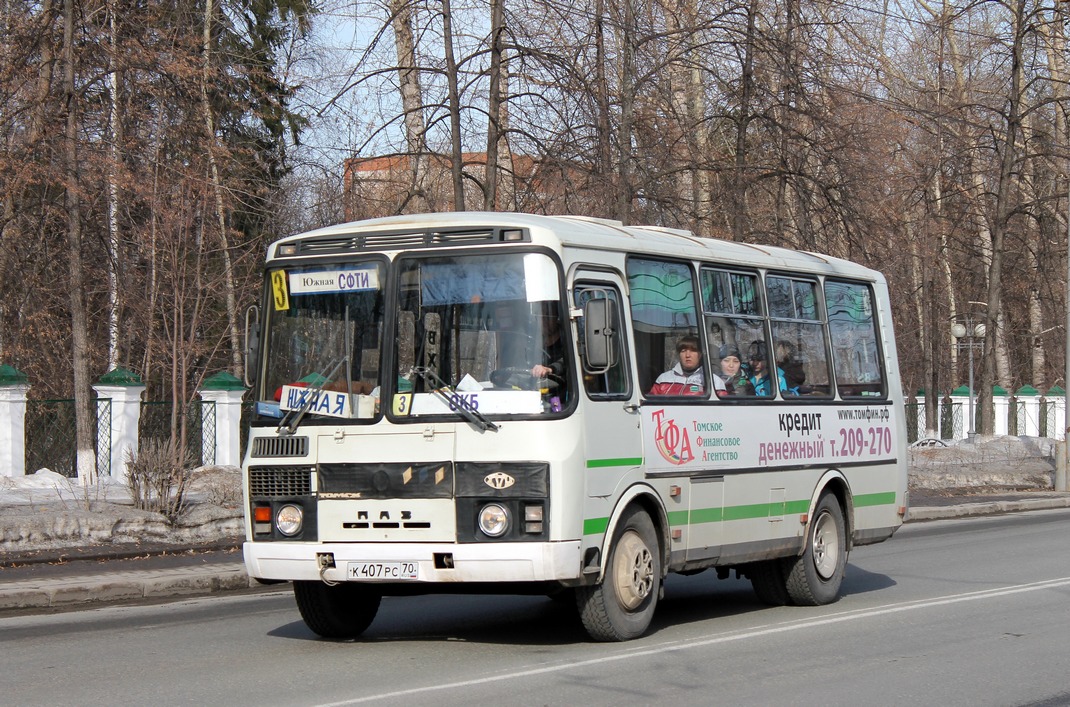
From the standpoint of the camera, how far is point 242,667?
897 cm

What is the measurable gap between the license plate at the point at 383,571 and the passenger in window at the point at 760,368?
3744 millimetres

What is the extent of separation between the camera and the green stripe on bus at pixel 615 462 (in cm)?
927

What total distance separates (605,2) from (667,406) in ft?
40.1

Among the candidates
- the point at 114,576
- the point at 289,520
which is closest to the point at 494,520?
the point at 289,520

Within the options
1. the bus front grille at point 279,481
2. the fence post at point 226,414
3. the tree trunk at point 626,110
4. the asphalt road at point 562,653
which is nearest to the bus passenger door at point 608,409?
the asphalt road at point 562,653

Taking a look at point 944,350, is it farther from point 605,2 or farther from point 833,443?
point 833,443

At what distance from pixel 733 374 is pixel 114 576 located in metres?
6.32

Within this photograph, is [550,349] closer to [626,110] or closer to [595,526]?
[595,526]

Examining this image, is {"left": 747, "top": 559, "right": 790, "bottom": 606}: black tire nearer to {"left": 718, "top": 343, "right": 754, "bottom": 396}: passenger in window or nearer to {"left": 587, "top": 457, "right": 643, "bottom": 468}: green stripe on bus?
{"left": 718, "top": 343, "right": 754, "bottom": 396}: passenger in window

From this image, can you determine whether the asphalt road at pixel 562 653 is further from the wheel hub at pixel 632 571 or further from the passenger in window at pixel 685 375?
the passenger in window at pixel 685 375

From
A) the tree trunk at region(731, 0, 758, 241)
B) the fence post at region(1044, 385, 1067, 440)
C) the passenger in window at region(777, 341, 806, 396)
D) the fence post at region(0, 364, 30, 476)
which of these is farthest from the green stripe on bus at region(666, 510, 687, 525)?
the fence post at region(1044, 385, 1067, 440)

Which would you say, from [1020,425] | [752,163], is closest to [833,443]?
[752,163]

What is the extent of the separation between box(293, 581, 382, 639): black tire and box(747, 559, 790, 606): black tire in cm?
363

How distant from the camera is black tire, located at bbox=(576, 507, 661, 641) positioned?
31.2 feet
